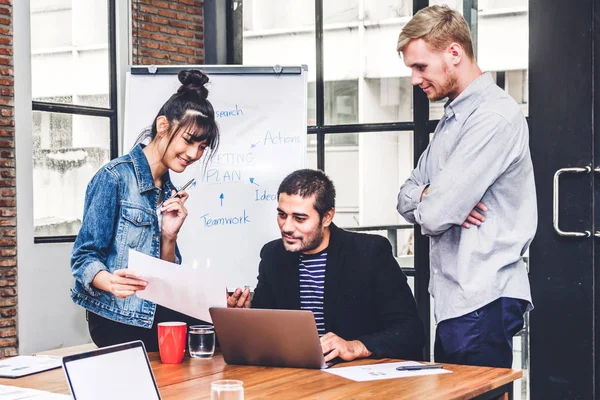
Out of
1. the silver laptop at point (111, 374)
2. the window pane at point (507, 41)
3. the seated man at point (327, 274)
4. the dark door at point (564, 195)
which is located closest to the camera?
the silver laptop at point (111, 374)

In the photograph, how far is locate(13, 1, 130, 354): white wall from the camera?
13.8ft

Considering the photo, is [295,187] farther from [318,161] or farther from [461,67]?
[318,161]

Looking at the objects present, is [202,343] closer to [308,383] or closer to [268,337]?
[268,337]

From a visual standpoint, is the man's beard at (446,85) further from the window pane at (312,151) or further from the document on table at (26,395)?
the window pane at (312,151)

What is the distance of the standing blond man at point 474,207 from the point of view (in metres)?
2.46

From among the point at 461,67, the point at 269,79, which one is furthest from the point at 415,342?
the point at 269,79

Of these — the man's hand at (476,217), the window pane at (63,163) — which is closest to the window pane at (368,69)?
the window pane at (63,163)

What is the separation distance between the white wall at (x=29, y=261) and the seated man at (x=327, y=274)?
1893mm

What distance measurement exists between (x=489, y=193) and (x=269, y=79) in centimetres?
157

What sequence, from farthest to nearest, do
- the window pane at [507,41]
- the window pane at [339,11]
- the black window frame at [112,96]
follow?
the black window frame at [112,96] → the window pane at [339,11] → the window pane at [507,41]

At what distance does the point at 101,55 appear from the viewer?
4738mm

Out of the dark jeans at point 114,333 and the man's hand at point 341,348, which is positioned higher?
the man's hand at point 341,348

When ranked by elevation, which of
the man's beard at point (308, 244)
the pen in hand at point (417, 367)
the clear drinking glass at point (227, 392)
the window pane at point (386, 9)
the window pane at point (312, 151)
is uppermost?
the window pane at point (386, 9)

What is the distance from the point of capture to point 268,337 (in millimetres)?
2221
